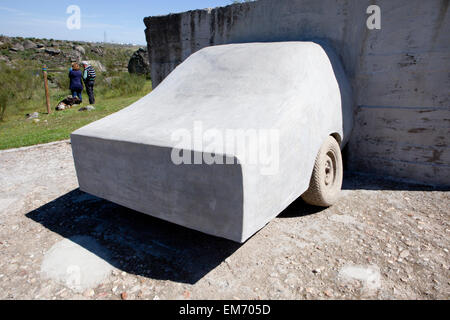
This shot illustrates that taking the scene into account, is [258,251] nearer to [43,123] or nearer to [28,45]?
[43,123]

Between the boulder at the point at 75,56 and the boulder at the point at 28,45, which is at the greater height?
the boulder at the point at 28,45

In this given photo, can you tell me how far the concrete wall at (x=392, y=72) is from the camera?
354 cm

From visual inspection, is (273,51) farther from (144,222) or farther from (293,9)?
(144,222)

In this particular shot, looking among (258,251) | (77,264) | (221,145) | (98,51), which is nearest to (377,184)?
(258,251)

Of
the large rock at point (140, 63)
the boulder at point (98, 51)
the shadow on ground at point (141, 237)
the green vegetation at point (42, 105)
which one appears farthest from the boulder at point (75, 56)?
the shadow on ground at point (141, 237)

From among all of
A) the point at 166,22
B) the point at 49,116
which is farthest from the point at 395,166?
the point at 49,116

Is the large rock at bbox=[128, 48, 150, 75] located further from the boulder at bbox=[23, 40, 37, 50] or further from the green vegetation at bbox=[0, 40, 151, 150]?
the boulder at bbox=[23, 40, 37, 50]

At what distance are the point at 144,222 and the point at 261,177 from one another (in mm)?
1627

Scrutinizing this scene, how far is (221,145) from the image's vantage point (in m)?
2.06

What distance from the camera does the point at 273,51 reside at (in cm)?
318

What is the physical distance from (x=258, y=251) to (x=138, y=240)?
1.10 m

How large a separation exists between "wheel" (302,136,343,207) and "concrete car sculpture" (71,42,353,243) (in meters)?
0.01

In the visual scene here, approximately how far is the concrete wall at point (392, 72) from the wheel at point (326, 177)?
43.5 inches

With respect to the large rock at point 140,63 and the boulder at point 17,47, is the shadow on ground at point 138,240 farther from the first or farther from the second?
the boulder at point 17,47
